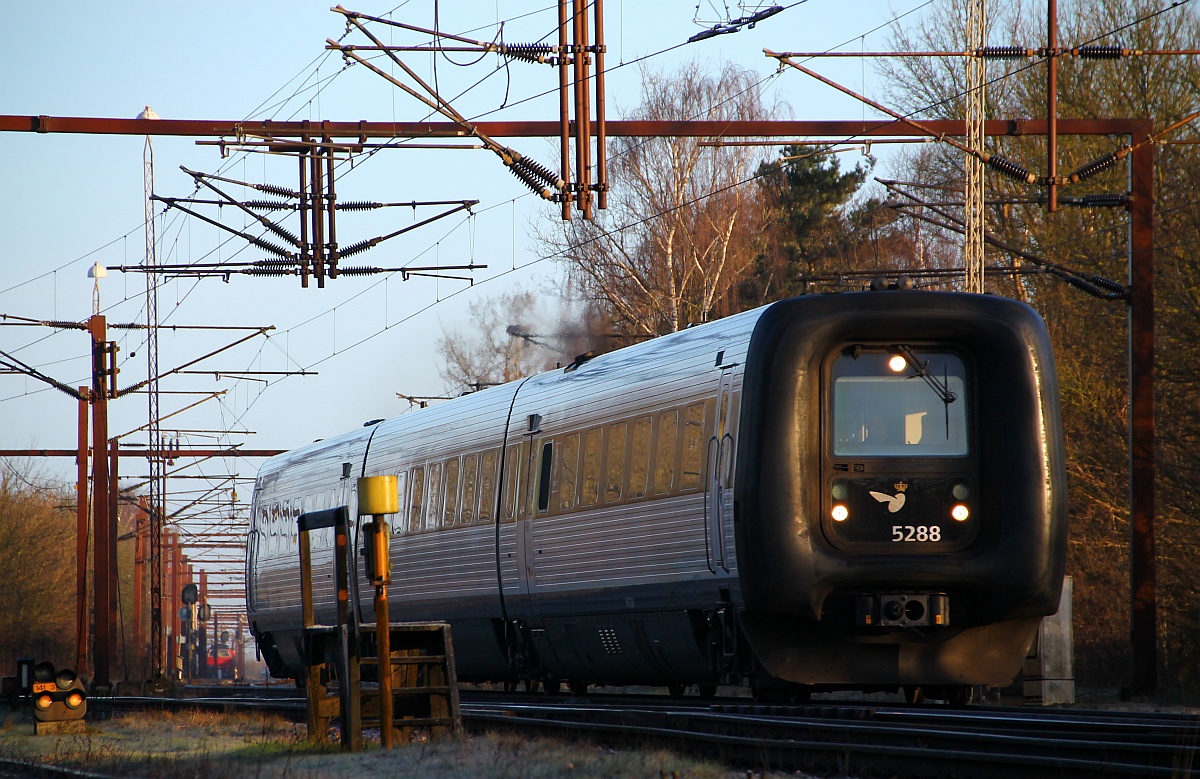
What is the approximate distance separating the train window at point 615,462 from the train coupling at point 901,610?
3.09 meters

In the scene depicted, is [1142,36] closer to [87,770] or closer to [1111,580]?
[1111,580]

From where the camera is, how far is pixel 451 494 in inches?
747

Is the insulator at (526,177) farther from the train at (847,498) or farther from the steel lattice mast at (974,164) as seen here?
the steel lattice mast at (974,164)

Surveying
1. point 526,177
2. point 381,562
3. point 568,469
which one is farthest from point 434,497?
point 381,562

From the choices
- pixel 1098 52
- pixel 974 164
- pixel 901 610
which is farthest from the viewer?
pixel 974 164

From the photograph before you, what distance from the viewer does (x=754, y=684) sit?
43.2 ft

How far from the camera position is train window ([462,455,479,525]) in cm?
1833

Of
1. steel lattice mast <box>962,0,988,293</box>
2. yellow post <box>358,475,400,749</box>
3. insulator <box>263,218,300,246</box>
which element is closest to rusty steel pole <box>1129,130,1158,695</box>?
steel lattice mast <box>962,0,988,293</box>

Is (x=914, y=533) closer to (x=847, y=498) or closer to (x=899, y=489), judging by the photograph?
(x=899, y=489)

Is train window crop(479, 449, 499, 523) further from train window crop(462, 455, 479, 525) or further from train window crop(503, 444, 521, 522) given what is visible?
train window crop(503, 444, 521, 522)

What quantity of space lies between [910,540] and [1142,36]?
1998cm

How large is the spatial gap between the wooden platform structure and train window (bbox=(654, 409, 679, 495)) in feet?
7.11

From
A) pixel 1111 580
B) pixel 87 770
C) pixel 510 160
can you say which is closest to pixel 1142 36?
pixel 1111 580

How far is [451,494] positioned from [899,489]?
735 centimetres
